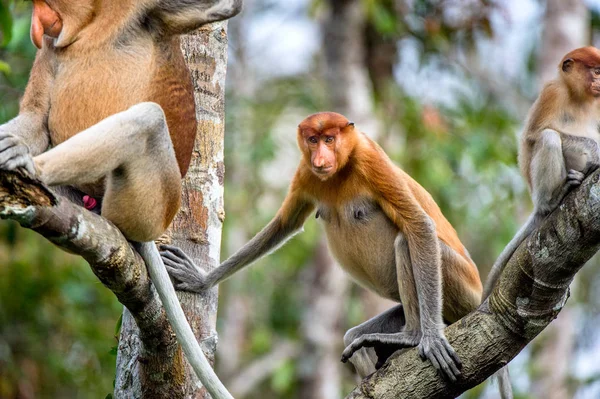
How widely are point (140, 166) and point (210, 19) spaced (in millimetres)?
675

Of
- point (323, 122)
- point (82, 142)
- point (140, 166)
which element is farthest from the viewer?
point (323, 122)

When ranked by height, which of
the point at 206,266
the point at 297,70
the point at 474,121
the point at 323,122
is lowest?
the point at 206,266

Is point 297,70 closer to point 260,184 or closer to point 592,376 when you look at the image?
point 260,184

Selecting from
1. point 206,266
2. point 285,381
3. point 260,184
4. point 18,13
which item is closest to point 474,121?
point 260,184

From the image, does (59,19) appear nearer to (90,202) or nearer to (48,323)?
(90,202)

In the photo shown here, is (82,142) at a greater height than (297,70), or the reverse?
(297,70)

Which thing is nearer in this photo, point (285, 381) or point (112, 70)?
point (112, 70)

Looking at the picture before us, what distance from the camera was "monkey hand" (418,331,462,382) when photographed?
10.2ft

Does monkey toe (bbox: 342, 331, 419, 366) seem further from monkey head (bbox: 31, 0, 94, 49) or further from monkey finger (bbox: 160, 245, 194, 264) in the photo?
monkey head (bbox: 31, 0, 94, 49)

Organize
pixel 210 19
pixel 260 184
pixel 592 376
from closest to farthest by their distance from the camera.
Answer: pixel 210 19, pixel 592 376, pixel 260 184

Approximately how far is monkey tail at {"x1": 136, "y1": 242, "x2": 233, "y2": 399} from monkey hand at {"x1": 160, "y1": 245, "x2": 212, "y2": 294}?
0.45 m

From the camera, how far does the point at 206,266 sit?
12.0 ft

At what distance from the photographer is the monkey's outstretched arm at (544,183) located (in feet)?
12.5

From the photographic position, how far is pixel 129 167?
9.41 ft
